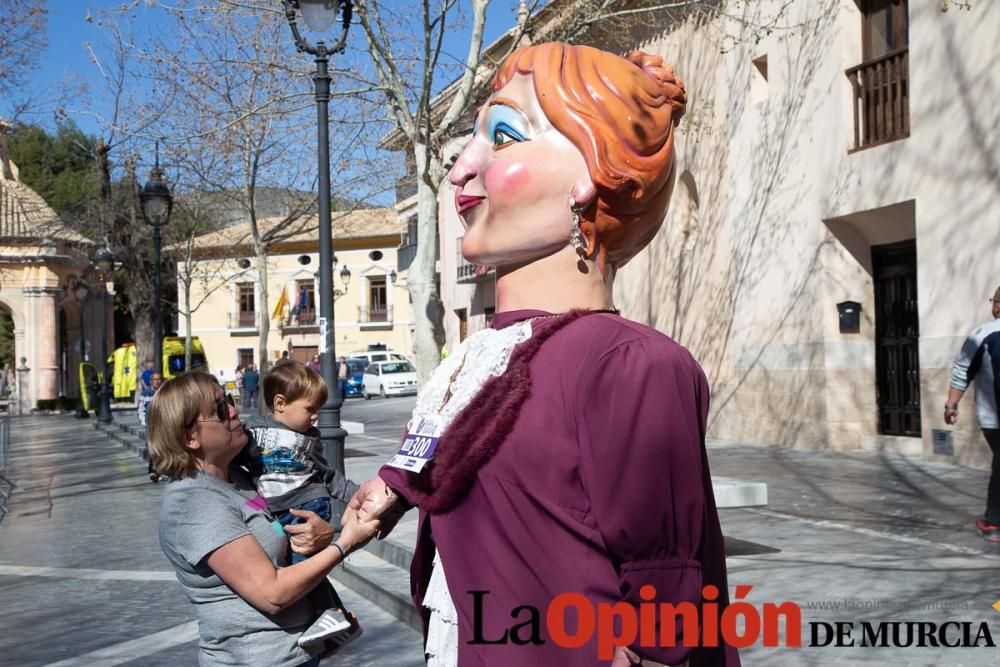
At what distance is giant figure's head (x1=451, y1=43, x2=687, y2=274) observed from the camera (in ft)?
7.07

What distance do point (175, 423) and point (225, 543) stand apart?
0.39 meters

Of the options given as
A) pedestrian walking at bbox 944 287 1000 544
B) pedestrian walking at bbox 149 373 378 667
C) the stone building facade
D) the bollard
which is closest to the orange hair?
pedestrian walking at bbox 149 373 378 667

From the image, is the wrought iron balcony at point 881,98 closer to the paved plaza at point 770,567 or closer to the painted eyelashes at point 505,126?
the paved plaza at point 770,567

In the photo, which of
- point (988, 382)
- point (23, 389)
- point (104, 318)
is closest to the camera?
point (988, 382)

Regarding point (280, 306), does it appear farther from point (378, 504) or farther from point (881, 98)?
point (378, 504)

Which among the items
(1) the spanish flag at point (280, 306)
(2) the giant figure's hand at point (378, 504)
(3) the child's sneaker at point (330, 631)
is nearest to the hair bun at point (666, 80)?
(2) the giant figure's hand at point (378, 504)

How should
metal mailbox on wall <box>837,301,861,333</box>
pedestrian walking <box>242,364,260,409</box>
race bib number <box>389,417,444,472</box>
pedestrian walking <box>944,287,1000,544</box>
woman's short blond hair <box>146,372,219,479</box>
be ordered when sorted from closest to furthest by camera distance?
race bib number <box>389,417,444,472</box> → woman's short blond hair <box>146,372,219,479</box> → pedestrian walking <box>944,287,1000,544</box> → metal mailbox on wall <box>837,301,861,333</box> → pedestrian walking <box>242,364,260,409</box>

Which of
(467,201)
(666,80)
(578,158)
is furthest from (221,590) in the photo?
(666,80)

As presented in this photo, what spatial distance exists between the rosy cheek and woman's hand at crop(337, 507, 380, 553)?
0.68 meters

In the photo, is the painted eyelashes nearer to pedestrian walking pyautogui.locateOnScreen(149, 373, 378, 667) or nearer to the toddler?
pedestrian walking pyautogui.locateOnScreen(149, 373, 378, 667)

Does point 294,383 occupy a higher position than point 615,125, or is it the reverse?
point 615,125

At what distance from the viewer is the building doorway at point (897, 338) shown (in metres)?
14.3

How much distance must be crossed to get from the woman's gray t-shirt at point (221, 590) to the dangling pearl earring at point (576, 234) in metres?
1.19

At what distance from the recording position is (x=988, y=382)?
756 centimetres
